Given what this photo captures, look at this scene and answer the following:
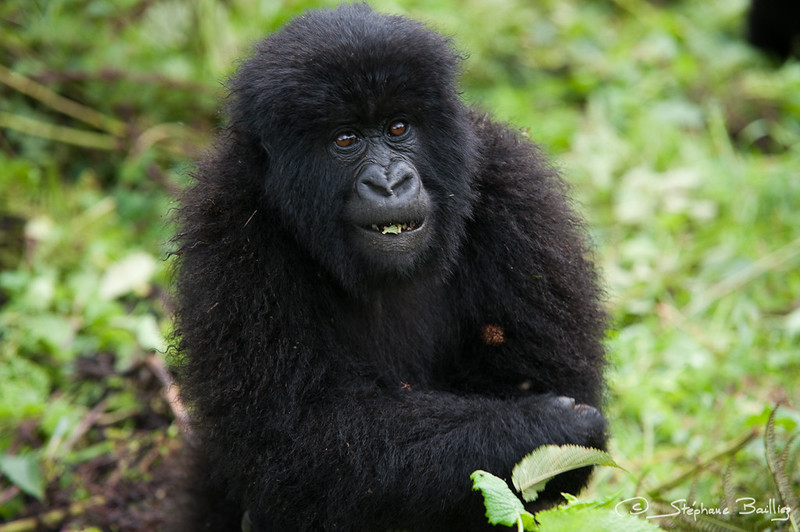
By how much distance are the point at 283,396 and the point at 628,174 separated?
435 cm

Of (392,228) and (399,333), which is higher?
(392,228)

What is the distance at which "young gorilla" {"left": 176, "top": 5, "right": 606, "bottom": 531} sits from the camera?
10.0 feet

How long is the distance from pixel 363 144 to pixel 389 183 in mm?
225

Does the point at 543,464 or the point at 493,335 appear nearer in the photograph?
the point at 543,464

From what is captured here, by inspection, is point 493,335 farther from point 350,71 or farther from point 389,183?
point 350,71

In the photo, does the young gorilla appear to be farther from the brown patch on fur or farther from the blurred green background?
the blurred green background

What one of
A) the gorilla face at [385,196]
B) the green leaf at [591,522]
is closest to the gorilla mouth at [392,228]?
the gorilla face at [385,196]

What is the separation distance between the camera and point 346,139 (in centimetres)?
319

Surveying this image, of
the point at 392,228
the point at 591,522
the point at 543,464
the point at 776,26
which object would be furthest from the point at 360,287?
the point at 776,26

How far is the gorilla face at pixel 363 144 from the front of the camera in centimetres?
308

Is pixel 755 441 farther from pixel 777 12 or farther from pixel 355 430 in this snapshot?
pixel 777 12

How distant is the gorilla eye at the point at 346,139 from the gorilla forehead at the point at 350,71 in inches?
2.9

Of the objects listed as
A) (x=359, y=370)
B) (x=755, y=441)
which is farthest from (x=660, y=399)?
(x=359, y=370)

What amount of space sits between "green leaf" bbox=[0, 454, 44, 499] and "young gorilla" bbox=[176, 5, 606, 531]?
137cm
